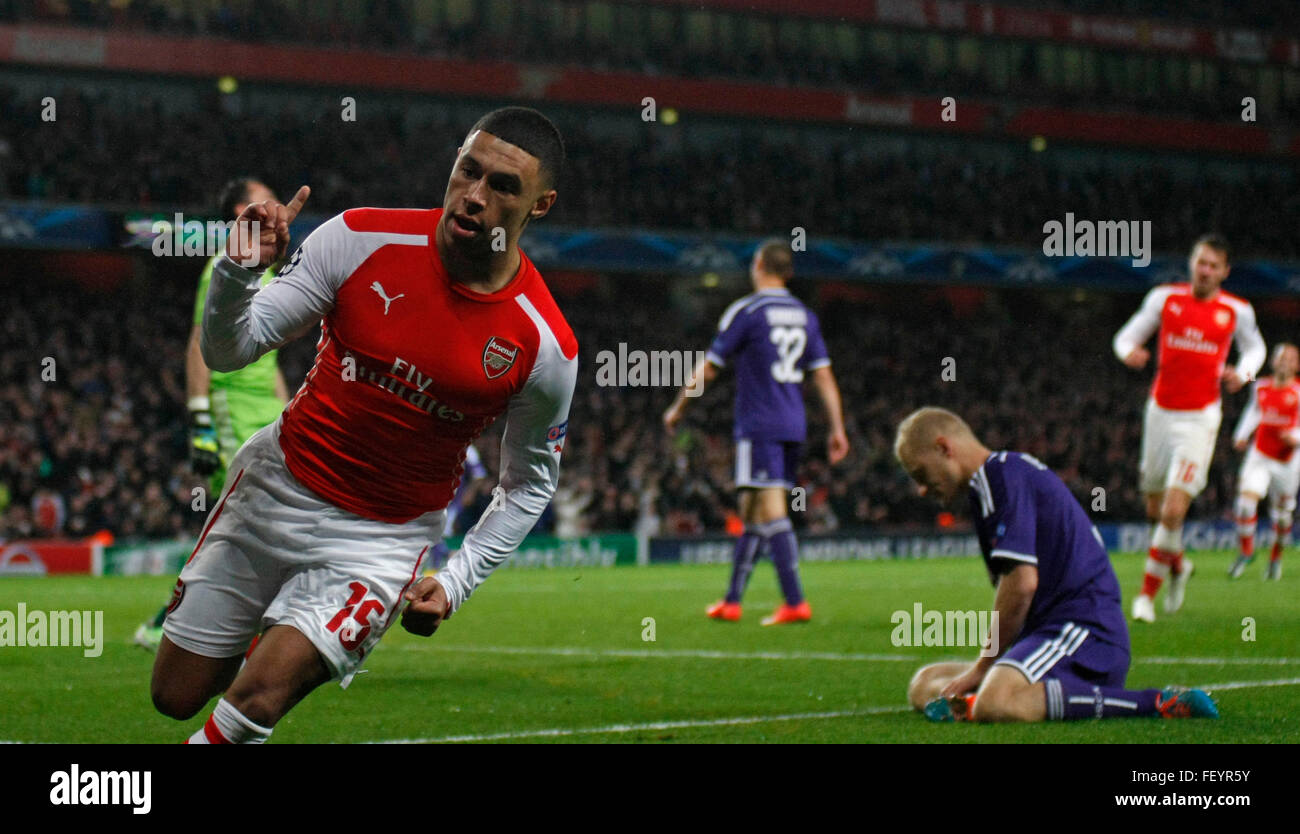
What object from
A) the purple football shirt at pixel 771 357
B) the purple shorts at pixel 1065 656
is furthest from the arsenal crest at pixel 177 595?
the purple football shirt at pixel 771 357

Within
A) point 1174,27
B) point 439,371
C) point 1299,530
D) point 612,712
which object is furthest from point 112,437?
point 1174,27

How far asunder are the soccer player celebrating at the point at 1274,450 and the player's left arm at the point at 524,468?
1332 centimetres

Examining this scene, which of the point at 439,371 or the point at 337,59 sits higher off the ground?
the point at 337,59

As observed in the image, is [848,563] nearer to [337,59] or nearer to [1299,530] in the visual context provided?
[1299,530]

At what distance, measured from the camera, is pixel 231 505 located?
4211 mm

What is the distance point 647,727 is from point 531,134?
2.33 metres

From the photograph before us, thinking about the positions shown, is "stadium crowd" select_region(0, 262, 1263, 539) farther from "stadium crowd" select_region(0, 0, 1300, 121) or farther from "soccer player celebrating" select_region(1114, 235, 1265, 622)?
"soccer player celebrating" select_region(1114, 235, 1265, 622)

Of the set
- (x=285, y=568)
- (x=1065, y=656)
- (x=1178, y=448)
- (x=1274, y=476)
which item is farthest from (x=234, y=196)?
(x=1274, y=476)

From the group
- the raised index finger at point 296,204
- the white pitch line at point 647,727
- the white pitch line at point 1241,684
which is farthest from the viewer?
the white pitch line at point 1241,684

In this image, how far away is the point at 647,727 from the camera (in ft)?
17.6

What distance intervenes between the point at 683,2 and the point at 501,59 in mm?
4609

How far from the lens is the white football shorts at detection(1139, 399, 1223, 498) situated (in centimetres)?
977

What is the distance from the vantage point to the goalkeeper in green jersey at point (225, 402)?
7141 millimetres

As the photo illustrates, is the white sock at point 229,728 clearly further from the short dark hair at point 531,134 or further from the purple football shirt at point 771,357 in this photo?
the purple football shirt at point 771,357
